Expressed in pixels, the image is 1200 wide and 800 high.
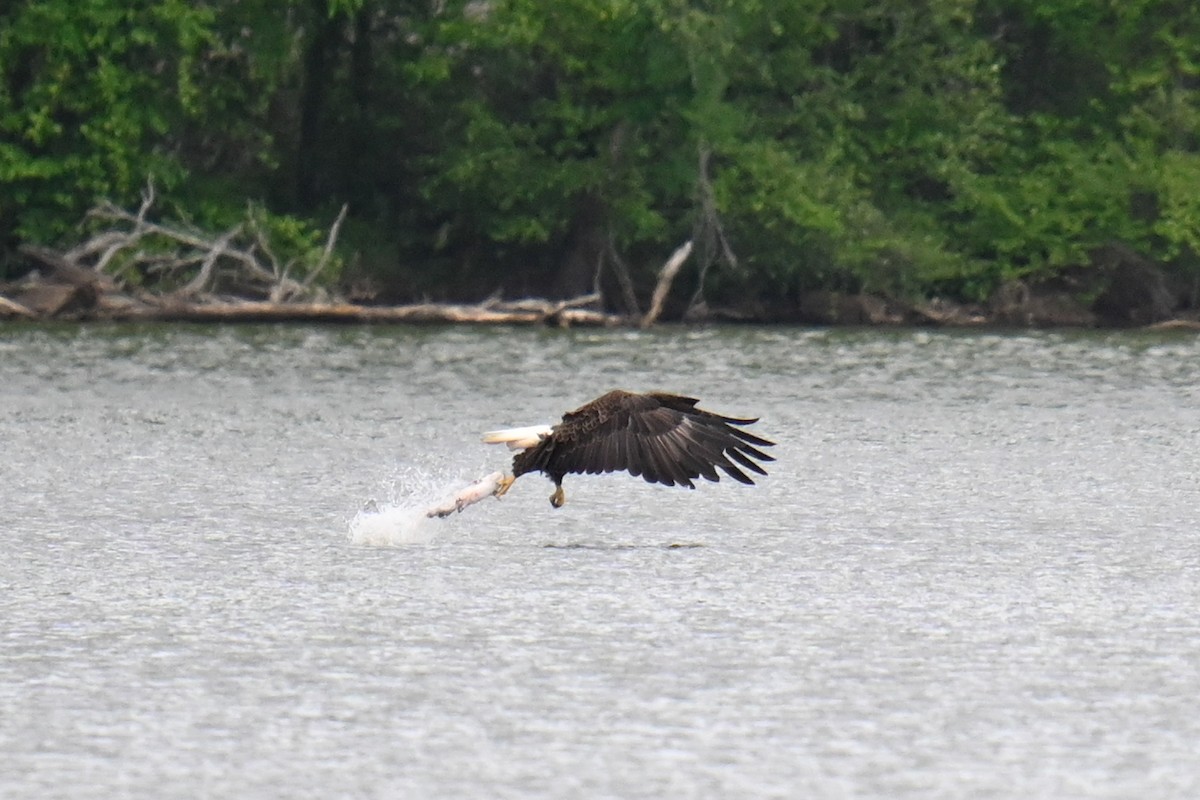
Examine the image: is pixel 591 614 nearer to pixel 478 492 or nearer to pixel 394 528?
pixel 478 492

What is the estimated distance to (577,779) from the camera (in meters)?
7.49

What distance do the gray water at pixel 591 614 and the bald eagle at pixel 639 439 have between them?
541 millimetres

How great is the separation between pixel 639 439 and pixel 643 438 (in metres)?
0.02

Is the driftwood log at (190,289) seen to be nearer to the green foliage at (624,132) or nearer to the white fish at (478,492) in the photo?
the green foliage at (624,132)

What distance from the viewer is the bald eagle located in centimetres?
1112

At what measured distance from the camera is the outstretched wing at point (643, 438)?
1113 cm

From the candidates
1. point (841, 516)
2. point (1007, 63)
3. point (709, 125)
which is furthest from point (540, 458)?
point (1007, 63)

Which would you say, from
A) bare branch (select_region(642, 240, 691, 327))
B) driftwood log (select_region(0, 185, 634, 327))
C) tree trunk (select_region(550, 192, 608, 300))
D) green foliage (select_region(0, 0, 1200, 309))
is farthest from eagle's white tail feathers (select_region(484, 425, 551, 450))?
tree trunk (select_region(550, 192, 608, 300))

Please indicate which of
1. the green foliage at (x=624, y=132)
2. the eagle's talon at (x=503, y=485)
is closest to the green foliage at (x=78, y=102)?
the green foliage at (x=624, y=132)

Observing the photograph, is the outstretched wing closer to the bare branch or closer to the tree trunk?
the bare branch

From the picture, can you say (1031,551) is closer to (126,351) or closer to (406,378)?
(406,378)

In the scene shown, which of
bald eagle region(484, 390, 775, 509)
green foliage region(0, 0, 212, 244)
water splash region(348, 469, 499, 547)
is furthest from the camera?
green foliage region(0, 0, 212, 244)

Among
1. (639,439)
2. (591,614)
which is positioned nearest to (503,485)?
(639,439)

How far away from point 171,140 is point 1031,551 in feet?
88.5
